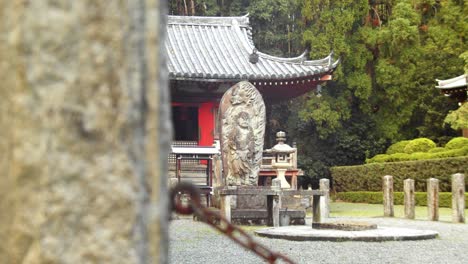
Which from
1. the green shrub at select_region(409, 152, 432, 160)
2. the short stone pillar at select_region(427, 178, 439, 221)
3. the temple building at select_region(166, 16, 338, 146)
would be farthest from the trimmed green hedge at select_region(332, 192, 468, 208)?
the short stone pillar at select_region(427, 178, 439, 221)

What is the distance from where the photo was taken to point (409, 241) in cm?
989

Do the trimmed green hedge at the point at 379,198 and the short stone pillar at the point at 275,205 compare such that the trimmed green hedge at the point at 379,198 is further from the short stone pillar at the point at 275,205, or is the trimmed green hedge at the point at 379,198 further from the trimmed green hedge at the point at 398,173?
the short stone pillar at the point at 275,205

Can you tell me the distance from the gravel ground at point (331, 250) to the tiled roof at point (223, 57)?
1024 centimetres

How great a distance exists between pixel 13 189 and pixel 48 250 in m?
0.09

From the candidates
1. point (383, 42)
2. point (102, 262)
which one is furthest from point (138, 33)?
point (383, 42)

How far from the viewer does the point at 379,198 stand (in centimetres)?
2320

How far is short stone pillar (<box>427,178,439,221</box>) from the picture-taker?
13.1m

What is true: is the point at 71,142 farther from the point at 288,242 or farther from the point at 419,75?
the point at 419,75

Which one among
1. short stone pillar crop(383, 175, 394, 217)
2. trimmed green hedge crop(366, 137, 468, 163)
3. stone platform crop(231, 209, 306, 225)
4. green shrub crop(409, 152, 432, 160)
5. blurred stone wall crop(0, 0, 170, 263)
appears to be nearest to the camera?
blurred stone wall crop(0, 0, 170, 263)

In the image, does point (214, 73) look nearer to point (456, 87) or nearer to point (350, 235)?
point (456, 87)

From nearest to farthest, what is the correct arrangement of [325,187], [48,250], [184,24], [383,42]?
1. [48,250]
2. [325,187]
3. [184,24]
4. [383,42]

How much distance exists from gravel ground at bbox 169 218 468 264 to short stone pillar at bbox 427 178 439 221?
1928 millimetres

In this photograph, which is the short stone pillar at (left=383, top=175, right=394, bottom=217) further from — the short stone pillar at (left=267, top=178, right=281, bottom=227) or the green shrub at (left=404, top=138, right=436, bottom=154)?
the green shrub at (left=404, top=138, right=436, bottom=154)

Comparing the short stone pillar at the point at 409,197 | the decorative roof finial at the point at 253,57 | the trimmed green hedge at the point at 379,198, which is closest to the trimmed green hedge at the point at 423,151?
the trimmed green hedge at the point at 379,198
